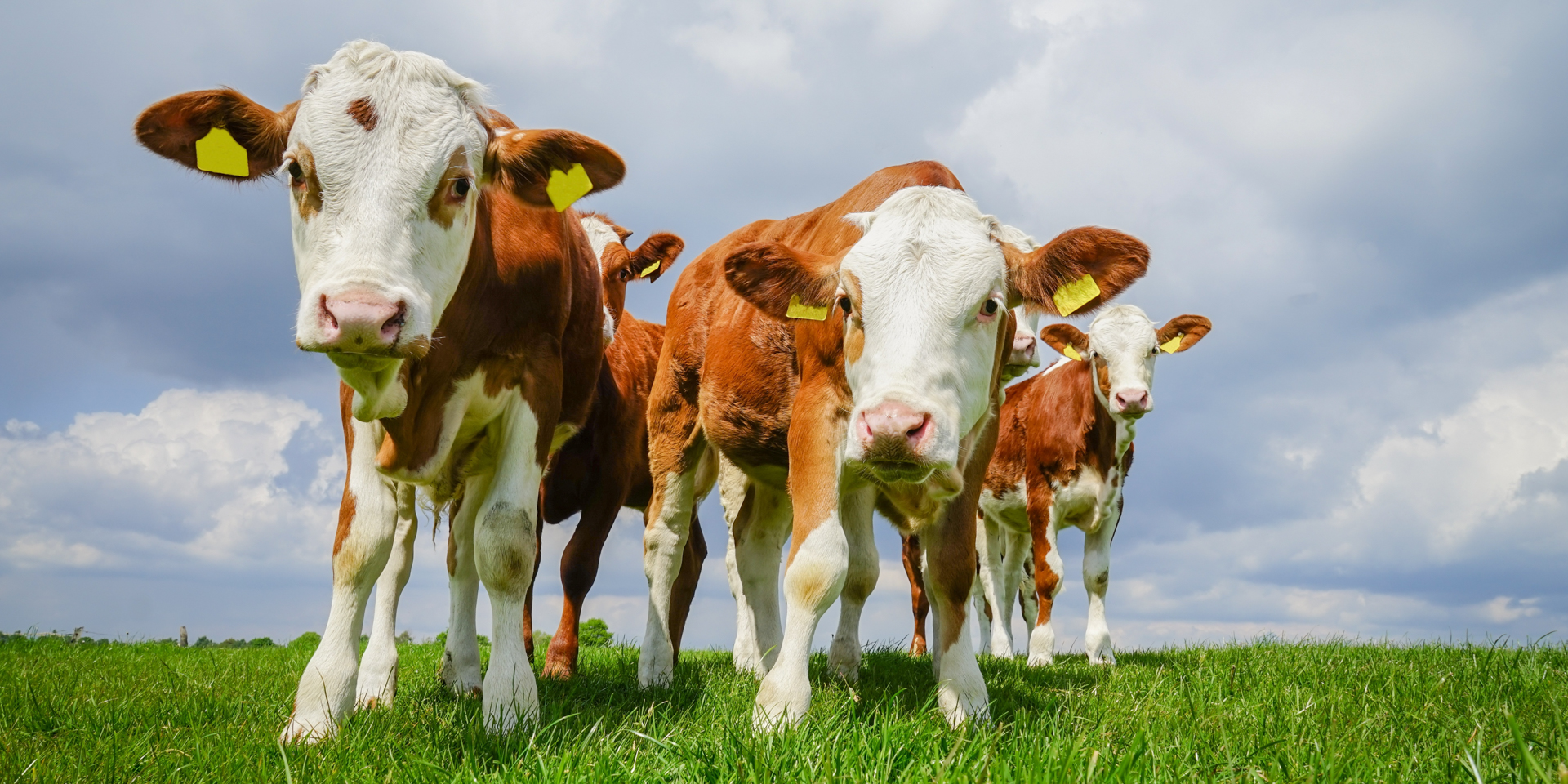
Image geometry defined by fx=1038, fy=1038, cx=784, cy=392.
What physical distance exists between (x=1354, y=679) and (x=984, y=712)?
2573 millimetres

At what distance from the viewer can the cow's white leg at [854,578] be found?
5312 millimetres

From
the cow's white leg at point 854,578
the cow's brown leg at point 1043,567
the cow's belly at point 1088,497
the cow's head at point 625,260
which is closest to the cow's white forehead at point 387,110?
the cow's white leg at point 854,578

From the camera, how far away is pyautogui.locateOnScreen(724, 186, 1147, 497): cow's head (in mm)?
3758

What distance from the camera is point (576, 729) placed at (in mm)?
4164

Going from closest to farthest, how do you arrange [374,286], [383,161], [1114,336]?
[374,286], [383,161], [1114,336]

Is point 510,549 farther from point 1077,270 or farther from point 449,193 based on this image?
point 1077,270

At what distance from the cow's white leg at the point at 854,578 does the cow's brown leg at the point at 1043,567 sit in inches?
108

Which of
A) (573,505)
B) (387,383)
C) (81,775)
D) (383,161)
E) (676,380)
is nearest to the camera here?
(81,775)

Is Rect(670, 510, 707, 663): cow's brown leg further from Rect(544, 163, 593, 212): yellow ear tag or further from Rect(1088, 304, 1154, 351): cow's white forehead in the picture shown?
Rect(1088, 304, 1154, 351): cow's white forehead

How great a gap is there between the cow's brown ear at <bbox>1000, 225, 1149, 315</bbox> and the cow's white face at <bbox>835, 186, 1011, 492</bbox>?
17 centimetres

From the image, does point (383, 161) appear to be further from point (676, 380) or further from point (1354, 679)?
point (1354, 679)

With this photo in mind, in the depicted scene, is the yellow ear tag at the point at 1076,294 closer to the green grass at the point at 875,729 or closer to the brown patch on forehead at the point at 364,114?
the green grass at the point at 875,729

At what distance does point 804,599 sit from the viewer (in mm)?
4141

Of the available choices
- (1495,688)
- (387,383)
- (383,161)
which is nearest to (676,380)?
(387,383)
